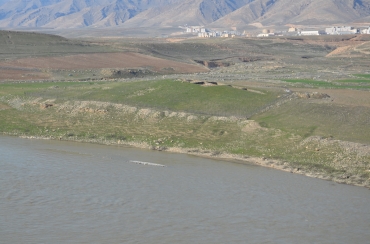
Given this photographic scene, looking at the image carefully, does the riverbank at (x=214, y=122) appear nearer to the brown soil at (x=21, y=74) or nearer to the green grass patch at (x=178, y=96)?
the green grass patch at (x=178, y=96)

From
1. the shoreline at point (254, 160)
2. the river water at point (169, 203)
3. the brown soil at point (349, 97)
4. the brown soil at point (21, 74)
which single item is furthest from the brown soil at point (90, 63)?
the river water at point (169, 203)

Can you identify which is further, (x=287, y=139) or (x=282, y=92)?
(x=282, y=92)

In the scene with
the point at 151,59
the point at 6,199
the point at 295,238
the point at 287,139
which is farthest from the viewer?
the point at 151,59

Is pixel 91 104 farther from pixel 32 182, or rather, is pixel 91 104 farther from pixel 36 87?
pixel 32 182

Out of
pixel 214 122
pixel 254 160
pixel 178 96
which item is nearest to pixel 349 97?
pixel 178 96

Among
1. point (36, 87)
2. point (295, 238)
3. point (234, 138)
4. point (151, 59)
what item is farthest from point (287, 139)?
point (151, 59)

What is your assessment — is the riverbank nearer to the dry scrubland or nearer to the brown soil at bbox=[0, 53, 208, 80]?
the dry scrubland
